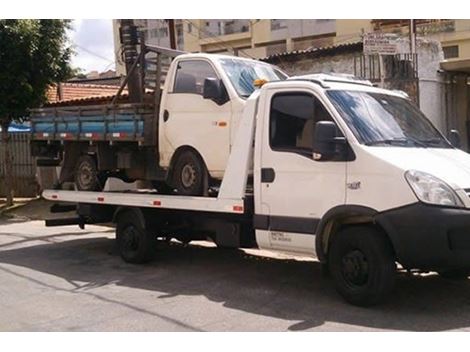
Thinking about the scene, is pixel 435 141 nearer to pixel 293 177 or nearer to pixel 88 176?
pixel 293 177

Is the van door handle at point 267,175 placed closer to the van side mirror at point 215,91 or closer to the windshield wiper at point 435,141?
the van side mirror at point 215,91

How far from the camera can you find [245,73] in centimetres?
828

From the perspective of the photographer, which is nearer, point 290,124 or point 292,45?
point 290,124

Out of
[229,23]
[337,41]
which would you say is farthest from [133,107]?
[229,23]

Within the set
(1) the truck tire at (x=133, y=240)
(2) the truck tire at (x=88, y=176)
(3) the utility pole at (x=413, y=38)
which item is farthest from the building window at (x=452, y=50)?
(1) the truck tire at (x=133, y=240)

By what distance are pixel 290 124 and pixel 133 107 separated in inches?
112

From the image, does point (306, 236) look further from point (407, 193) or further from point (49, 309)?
point (49, 309)

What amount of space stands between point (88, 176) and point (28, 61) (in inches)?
290

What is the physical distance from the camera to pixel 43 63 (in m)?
16.3

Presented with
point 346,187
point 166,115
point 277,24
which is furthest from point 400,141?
point 277,24

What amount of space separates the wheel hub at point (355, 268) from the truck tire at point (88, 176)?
15.4 feet

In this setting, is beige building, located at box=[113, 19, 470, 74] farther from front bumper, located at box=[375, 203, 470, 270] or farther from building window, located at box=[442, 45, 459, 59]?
front bumper, located at box=[375, 203, 470, 270]

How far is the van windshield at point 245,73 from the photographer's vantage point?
7941 mm

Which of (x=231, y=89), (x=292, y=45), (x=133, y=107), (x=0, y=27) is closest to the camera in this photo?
(x=231, y=89)
